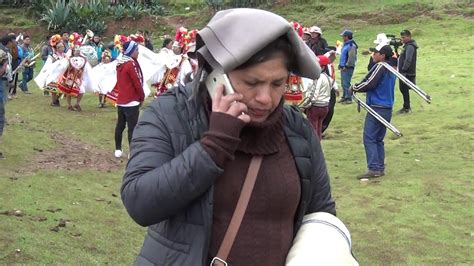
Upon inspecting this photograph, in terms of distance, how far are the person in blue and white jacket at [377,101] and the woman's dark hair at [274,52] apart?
7295mm

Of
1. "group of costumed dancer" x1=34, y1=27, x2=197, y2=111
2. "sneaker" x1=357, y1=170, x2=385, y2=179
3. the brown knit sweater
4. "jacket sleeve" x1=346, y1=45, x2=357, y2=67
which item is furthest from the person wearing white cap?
the brown knit sweater

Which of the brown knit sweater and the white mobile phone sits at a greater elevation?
the white mobile phone

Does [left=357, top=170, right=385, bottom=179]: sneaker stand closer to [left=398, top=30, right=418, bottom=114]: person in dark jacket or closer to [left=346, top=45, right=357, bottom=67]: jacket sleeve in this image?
[left=398, top=30, right=418, bottom=114]: person in dark jacket

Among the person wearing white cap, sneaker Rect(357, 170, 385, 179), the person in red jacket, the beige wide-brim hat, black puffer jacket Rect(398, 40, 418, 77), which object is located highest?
the beige wide-brim hat

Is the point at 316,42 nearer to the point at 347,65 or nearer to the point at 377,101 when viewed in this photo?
the point at 347,65

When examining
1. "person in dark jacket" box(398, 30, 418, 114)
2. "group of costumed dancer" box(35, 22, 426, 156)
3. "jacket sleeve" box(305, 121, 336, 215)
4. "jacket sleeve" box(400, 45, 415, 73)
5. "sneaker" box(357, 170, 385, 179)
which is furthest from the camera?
"jacket sleeve" box(400, 45, 415, 73)

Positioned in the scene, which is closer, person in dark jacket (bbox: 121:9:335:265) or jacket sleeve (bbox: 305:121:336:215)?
person in dark jacket (bbox: 121:9:335:265)

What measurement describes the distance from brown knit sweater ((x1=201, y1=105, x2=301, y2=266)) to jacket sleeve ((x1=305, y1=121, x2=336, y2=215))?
15 cm

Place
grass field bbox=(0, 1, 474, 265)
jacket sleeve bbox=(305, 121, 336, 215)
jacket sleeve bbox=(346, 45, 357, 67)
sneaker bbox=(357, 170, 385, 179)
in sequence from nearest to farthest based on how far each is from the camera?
jacket sleeve bbox=(305, 121, 336, 215), grass field bbox=(0, 1, 474, 265), sneaker bbox=(357, 170, 385, 179), jacket sleeve bbox=(346, 45, 357, 67)

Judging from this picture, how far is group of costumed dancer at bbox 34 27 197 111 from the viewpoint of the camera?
15125 millimetres

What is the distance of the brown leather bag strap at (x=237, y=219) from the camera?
6.79 feet

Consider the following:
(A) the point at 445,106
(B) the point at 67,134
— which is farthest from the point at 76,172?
(A) the point at 445,106

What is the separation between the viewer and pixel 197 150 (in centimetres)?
198

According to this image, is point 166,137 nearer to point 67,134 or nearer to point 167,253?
point 167,253
